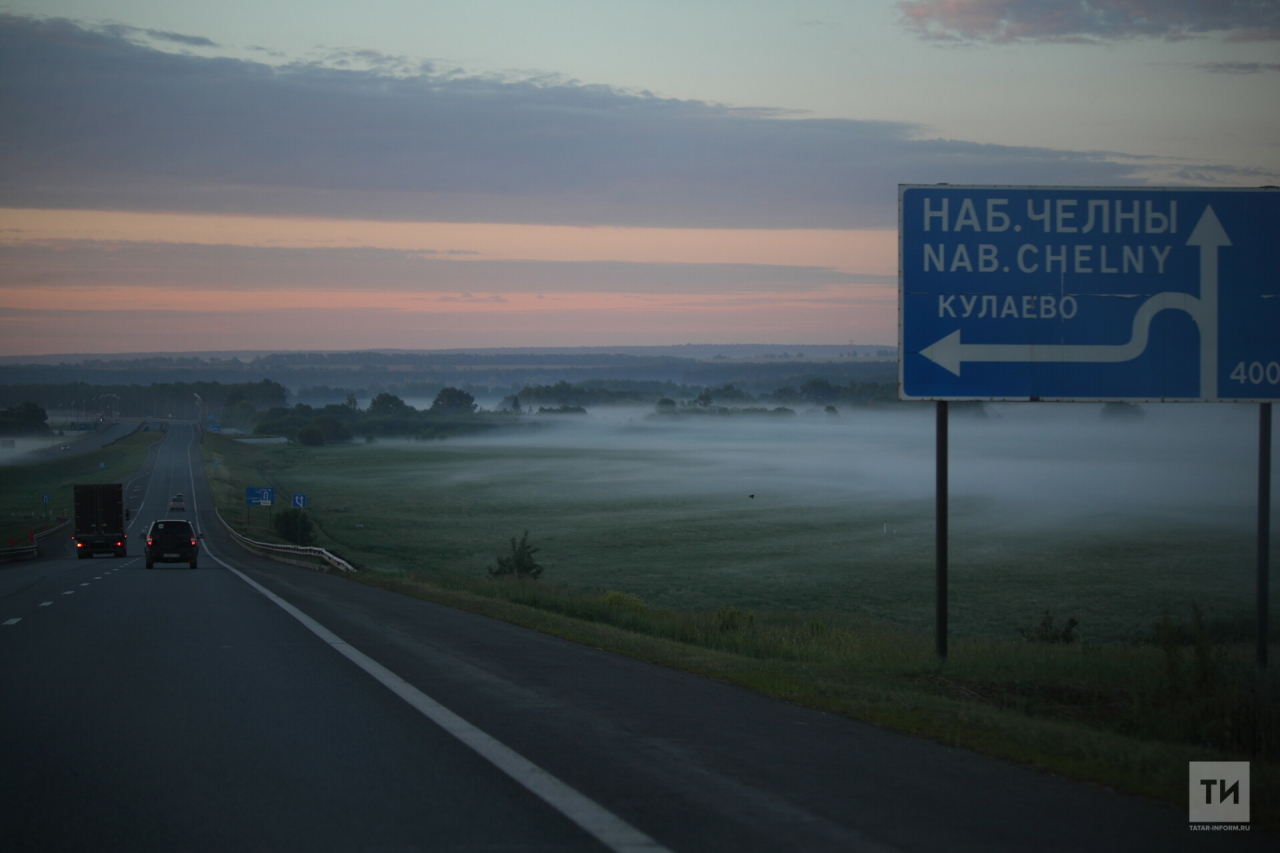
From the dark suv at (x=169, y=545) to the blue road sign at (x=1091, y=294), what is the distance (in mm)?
34148

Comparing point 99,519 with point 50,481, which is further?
point 50,481

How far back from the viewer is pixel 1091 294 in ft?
46.6

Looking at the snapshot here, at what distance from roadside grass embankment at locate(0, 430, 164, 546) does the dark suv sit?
39798 millimetres

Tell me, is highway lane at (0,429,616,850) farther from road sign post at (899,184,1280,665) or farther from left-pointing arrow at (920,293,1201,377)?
road sign post at (899,184,1280,665)

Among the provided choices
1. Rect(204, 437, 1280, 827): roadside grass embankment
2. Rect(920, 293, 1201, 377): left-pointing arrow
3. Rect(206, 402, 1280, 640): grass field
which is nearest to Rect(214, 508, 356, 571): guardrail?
Rect(204, 437, 1280, 827): roadside grass embankment

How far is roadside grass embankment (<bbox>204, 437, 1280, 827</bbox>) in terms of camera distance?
9.08 m

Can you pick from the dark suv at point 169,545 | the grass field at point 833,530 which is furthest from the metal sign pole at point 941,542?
the dark suv at point 169,545

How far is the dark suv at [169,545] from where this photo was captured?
134 ft

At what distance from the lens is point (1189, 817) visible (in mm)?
6469

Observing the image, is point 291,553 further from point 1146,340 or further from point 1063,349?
point 1146,340

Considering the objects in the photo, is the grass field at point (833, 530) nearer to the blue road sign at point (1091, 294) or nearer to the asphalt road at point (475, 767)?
the blue road sign at point (1091, 294)

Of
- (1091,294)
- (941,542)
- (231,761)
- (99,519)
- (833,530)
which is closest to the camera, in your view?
(231,761)

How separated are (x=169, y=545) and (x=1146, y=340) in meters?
36.4

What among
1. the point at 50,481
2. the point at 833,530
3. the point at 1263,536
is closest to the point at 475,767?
the point at 1263,536
